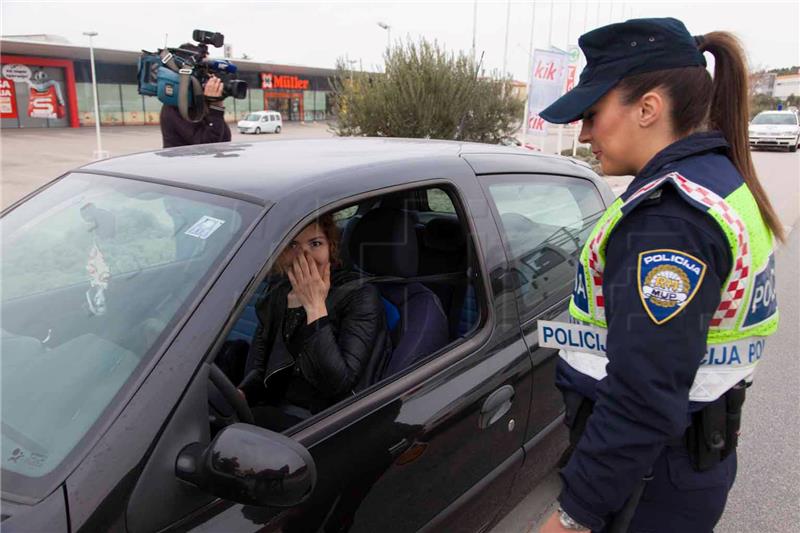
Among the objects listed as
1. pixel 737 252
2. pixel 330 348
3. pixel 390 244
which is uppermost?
pixel 737 252

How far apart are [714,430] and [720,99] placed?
29.1 inches

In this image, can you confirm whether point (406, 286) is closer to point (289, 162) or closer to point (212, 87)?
point (289, 162)

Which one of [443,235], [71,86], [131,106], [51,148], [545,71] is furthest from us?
[131,106]

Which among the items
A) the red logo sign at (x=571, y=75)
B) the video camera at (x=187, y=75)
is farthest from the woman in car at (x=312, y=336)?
the red logo sign at (x=571, y=75)

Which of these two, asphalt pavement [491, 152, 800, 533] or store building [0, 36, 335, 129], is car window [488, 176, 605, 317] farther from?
store building [0, 36, 335, 129]

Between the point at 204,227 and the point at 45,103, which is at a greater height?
the point at 45,103

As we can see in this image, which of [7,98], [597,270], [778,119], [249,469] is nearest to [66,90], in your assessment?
[7,98]

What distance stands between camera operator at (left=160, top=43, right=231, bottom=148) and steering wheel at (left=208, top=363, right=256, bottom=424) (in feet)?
11.1

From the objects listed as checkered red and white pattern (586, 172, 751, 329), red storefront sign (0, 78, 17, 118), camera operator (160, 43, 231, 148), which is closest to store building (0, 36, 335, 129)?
red storefront sign (0, 78, 17, 118)

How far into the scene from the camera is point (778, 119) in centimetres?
2433

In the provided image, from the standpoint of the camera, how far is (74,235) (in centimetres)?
172

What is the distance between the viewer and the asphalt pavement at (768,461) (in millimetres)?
2652

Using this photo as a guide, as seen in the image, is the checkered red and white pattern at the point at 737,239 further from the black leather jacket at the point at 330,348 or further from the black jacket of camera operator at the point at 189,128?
the black jacket of camera operator at the point at 189,128

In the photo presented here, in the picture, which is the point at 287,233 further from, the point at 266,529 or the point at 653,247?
the point at 653,247
